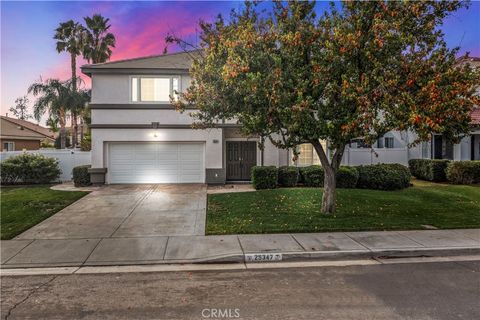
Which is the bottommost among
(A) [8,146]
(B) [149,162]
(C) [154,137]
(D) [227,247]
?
(D) [227,247]

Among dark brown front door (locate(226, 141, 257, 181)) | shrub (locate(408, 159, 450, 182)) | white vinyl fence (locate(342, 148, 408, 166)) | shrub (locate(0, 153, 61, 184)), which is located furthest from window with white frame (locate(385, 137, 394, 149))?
shrub (locate(0, 153, 61, 184))

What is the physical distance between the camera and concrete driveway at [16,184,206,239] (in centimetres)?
945

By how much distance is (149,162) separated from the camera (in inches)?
714

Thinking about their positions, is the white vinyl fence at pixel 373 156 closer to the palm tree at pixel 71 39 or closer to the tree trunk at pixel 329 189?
the tree trunk at pixel 329 189

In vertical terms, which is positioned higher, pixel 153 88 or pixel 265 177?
pixel 153 88

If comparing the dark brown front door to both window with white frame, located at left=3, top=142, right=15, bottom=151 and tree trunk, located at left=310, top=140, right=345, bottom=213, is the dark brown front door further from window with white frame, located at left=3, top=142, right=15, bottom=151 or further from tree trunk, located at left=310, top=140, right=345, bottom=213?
window with white frame, located at left=3, top=142, right=15, bottom=151

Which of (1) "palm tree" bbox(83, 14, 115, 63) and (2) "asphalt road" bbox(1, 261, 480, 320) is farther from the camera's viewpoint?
(1) "palm tree" bbox(83, 14, 115, 63)

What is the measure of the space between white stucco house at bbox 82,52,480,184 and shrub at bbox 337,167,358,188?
103 inches

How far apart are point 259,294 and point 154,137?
44.2 ft

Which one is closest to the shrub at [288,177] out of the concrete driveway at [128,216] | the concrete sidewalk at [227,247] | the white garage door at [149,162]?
the concrete driveway at [128,216]

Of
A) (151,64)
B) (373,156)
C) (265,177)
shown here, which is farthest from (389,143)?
(151,64)

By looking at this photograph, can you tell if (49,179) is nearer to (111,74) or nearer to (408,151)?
(111,74)

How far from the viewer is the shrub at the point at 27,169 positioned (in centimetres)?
1820

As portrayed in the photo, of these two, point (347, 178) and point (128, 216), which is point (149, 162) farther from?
point (347, 178)
